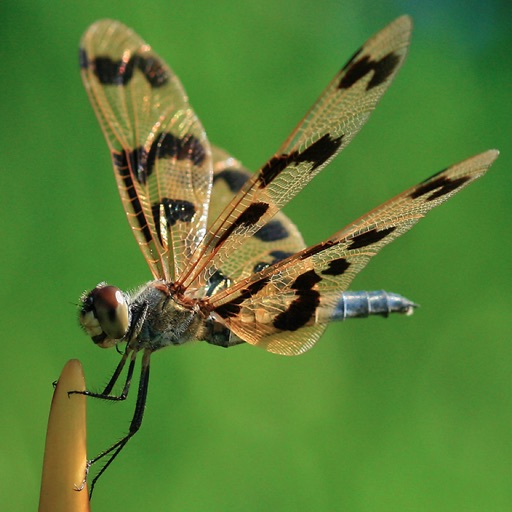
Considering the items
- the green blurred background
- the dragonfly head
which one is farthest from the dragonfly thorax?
the green blurred background

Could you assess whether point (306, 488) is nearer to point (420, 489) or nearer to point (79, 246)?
point (420, 489)

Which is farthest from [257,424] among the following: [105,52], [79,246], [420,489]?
[105,52]

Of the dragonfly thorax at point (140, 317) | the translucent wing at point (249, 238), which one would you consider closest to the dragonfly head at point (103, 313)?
the dragonfly thorax at point (140, 317)

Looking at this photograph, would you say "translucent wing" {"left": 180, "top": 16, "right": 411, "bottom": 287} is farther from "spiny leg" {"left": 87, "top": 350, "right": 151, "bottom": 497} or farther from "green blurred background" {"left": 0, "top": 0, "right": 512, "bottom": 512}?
"green blurred background" {"left": 0, "top": 0, "right": 512, "bottom": 512}

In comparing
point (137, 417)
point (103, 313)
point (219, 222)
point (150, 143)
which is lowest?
point (137, 417)

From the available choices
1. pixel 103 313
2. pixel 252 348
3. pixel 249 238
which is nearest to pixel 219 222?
pixel 249 238

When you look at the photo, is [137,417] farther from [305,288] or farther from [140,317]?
[305,288]
